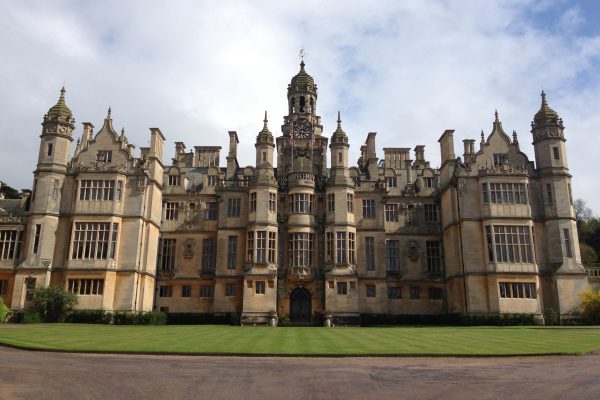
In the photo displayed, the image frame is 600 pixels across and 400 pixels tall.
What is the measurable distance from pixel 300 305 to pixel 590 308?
901 inches

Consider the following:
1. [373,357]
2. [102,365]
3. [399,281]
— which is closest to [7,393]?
[102,365]

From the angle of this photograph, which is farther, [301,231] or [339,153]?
[339,153]

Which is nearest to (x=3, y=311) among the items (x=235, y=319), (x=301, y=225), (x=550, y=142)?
(x=235, y=319)

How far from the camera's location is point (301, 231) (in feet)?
140

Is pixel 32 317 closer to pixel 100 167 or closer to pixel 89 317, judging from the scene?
pixel 89 317

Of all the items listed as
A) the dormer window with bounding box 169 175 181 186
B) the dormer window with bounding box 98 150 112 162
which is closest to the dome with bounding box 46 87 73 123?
the dormer window with bounding box 98 150 112 162

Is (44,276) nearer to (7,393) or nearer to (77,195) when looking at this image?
(77,195)

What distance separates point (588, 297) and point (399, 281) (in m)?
15.2

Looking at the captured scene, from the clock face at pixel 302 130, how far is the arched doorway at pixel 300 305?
1568 centimetres

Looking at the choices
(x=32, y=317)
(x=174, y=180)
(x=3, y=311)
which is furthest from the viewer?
(x=174, y=180)

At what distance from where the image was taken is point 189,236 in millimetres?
46000

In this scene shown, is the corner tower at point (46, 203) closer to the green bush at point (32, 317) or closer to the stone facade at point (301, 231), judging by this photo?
the stone facade at point (301, 231)

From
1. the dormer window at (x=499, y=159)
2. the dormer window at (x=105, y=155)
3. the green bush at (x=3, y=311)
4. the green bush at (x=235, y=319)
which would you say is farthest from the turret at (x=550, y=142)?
the green bush at (x=3, y=311)

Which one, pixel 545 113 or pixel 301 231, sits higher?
pixel 545 113
